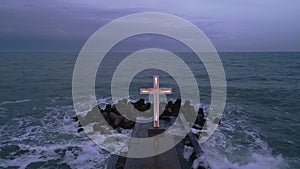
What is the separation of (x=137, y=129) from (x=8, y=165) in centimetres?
519

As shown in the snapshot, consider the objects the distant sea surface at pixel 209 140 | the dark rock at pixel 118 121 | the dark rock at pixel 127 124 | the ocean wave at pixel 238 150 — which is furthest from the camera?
the dark rock at pixel 118 121

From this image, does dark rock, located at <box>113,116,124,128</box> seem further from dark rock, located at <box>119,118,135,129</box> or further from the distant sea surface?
the distant sea surface

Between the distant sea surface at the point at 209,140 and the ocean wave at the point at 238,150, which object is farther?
the distant sea surface at the point at 209,140

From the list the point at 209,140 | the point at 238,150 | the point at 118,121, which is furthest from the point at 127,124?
the point at 238,150

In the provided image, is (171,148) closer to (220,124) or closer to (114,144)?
(114,144)

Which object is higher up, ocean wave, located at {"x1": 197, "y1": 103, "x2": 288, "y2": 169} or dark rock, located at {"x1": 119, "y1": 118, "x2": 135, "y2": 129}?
dark rock, located at {"x1": 119, "y1": 118, "x2": 135, "y2": 129}

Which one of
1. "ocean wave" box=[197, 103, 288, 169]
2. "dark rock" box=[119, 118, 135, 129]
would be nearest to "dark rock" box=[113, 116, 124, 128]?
"dark rock" box=[119, 118, 135, 129]

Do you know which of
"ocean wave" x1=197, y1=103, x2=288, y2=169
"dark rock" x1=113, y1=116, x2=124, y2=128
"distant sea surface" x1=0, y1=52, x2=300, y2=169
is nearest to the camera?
"ocean wave" x1=197, y1=103, x2=288, y2=169

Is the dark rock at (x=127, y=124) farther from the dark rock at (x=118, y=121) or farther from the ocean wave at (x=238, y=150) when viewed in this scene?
the ocean wave at (x=238, y=150)

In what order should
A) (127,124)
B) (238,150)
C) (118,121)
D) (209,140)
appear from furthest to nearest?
(118,121), (127,124), (209,140), (238,150)

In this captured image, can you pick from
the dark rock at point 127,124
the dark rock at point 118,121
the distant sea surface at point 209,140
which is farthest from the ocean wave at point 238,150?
the dark rock at point 118,121

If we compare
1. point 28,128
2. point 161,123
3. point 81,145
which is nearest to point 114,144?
point 81,145

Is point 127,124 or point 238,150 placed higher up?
point 127,124

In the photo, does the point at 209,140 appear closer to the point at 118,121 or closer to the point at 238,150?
the point at 238,150
